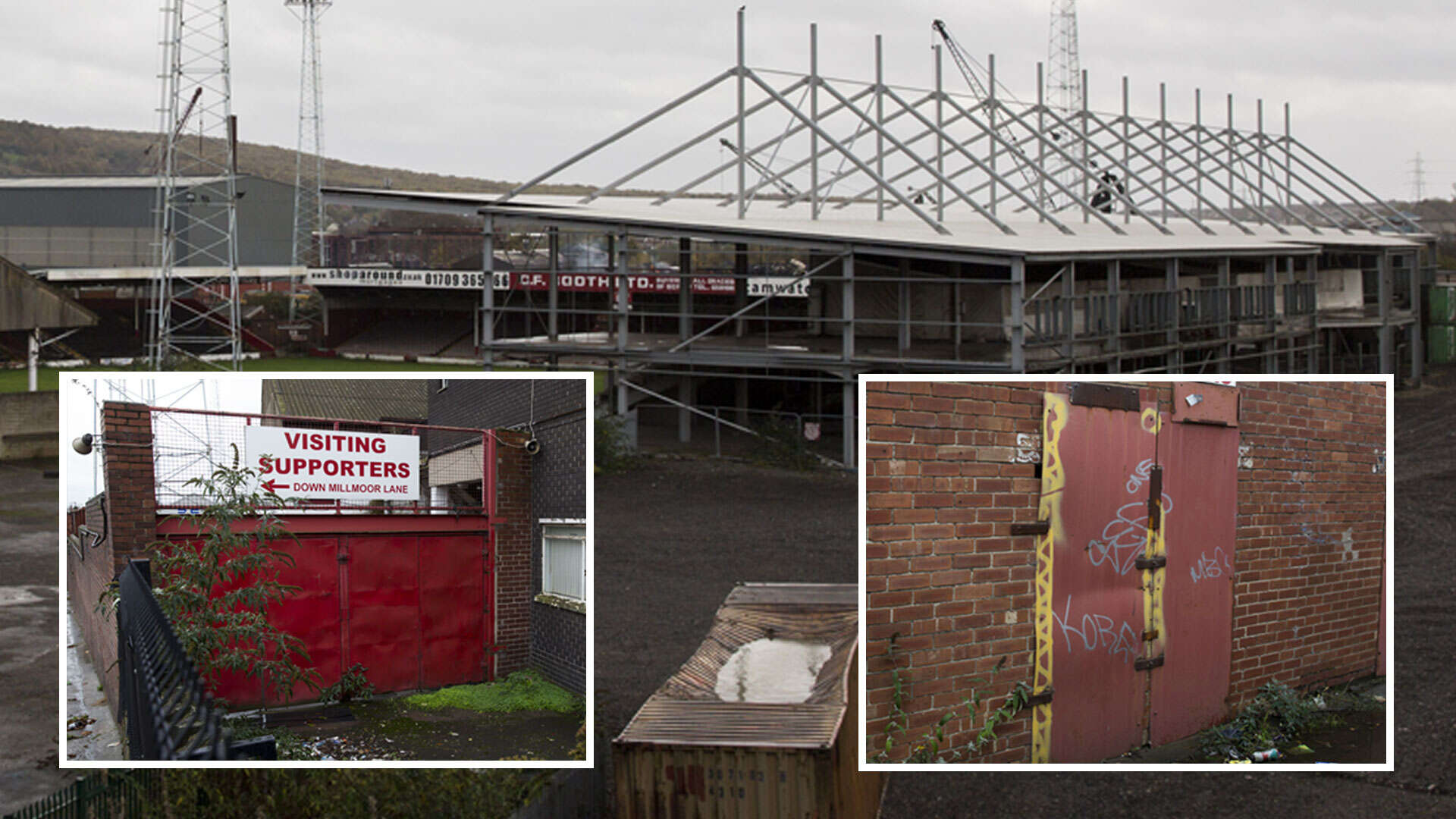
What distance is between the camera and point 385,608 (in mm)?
5266

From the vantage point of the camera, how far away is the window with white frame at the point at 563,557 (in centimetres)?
526

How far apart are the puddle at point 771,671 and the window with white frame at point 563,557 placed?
2.91 m

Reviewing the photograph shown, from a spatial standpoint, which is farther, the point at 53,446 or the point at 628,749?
the point at 53,446

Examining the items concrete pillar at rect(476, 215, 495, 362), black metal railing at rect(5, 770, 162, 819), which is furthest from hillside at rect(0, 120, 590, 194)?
black metal railing at rect(5, 770, 162, 819)

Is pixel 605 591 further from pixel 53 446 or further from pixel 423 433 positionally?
pixel 53 446

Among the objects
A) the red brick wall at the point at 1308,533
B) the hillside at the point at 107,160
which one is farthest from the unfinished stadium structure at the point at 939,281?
the hillside at the point at 107,160

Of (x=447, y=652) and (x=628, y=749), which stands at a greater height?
(x=447, y=652)

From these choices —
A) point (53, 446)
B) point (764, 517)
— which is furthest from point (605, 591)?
point (53, 446)

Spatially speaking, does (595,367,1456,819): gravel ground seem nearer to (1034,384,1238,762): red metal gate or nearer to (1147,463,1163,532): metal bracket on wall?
(1034,384,1238,762): red metal gate

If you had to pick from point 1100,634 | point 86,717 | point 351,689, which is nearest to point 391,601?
point 351,689

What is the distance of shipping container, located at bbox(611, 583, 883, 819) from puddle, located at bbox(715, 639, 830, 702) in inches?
0.5

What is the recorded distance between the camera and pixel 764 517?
23.4 metres

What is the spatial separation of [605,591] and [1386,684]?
13.8 meters

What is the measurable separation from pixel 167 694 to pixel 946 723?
9.57ft
